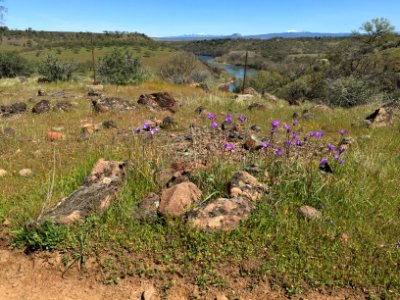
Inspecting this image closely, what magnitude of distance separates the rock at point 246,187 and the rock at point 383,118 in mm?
5789

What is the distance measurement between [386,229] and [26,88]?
1617cm

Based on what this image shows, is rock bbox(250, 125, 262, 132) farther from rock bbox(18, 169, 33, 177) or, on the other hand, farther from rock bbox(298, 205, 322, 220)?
rock bbox(18, 169, 33, 177)

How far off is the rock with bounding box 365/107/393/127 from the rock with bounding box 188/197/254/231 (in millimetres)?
6223

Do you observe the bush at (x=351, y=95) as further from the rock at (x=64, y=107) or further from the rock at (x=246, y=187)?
the rock at (x=246, y=187)

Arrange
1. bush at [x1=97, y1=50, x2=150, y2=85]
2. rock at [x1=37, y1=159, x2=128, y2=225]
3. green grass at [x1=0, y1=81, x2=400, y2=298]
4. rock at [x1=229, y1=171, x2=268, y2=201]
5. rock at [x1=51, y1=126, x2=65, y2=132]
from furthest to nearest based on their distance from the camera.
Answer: bush at [x1=97, y1=50, x2=150, y2=85] → rock at [x1=51, y1=126, x2=65, y2=132] → rock at [x1=229, y1=171, x2=268, y2=201] → rock at [x1=37, y1=159, x2=128, y2=225] → green grass at [x1=0, y1=81, x2=400, y2=298]

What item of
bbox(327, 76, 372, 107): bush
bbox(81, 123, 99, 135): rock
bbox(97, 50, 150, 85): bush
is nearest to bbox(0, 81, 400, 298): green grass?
bbox(81, 123, 99, 135): rock

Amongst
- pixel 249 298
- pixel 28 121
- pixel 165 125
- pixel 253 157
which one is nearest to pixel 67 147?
pixel 165 125

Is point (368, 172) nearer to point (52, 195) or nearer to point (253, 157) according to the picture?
point (253, 157)

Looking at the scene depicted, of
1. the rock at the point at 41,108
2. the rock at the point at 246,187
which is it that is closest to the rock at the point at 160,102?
the rock at the point at 41,108

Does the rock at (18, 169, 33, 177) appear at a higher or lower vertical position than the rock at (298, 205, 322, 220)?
lower

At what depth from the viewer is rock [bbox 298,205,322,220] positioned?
11.5 ft

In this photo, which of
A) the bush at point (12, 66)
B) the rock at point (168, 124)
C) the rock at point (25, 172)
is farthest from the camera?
the bush at point (12, 66)

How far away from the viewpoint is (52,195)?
4.14 m

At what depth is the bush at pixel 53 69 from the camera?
19859mm
